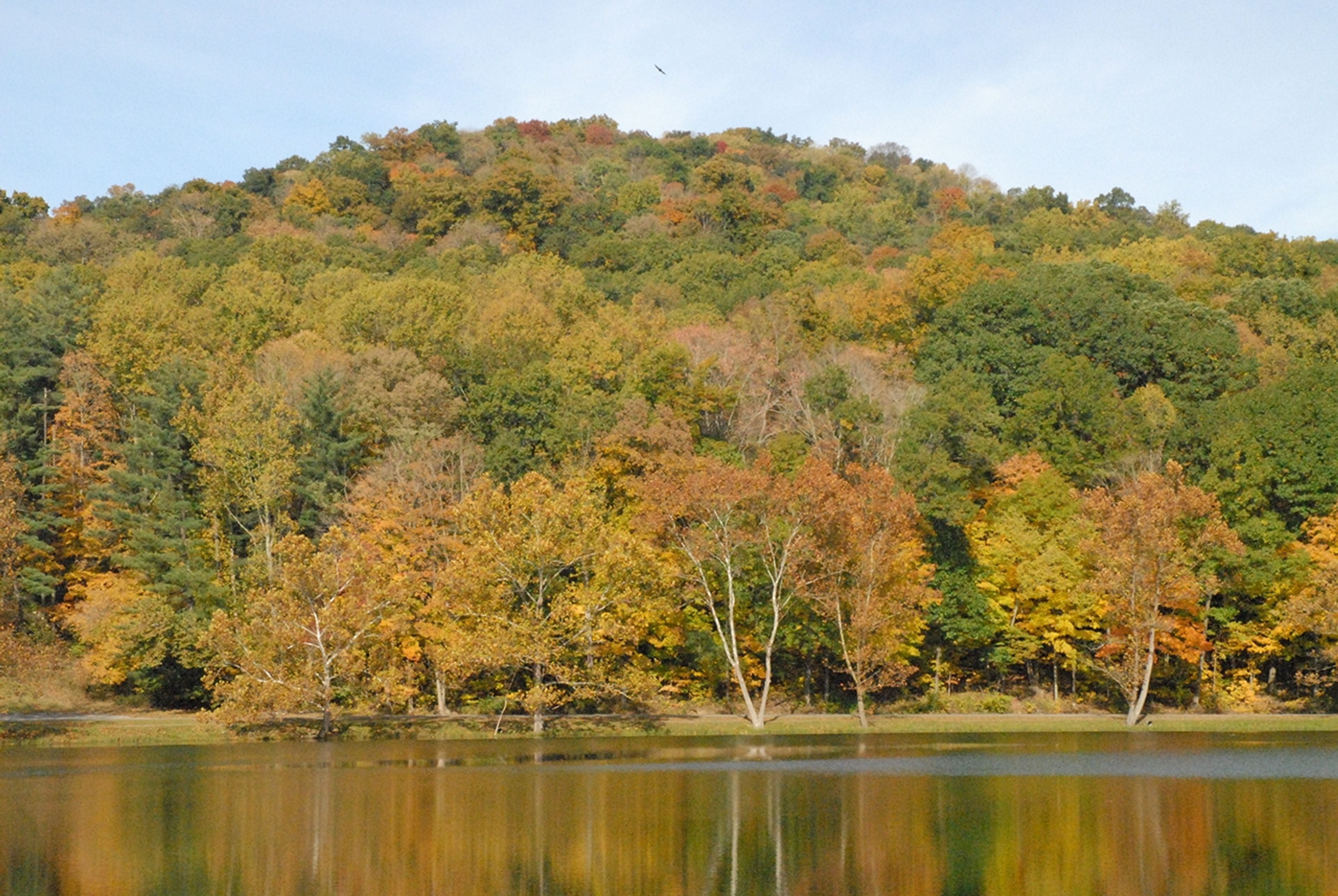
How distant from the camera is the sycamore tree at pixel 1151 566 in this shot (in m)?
57.0

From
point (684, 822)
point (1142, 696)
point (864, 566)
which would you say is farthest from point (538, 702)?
point (684, 822)

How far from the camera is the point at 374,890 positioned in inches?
915

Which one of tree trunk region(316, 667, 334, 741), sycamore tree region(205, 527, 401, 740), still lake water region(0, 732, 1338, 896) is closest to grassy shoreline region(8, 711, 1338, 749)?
tree trunk region(316, 667, 334, 741)

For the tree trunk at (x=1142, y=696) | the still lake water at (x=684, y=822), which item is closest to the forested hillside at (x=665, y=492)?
the tree trunk at (x=1142, y=696)

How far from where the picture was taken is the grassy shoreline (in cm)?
5328

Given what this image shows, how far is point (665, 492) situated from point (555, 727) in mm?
10178

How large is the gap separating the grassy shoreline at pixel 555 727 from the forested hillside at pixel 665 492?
1.50 m

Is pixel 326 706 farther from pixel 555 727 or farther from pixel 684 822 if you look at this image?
pixel 684 822

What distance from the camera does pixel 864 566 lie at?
56.9 metres

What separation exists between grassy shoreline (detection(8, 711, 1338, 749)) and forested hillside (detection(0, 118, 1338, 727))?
150cm

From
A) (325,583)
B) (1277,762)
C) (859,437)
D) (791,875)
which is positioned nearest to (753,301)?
(859,437)

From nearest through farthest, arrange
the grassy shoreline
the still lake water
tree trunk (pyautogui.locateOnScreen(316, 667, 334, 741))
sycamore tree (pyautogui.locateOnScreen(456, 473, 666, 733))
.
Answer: the still lake water → tree trunk (pyautogui.locateOnScreen(316, 667, 334, 741)) → the grassy shoreline → sycamore tree (pyautogui.locateOnScreen(456, 473, 666, 733))

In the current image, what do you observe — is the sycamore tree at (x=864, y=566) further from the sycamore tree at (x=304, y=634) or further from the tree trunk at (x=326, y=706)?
the tree trunk at (x=326, y=706)

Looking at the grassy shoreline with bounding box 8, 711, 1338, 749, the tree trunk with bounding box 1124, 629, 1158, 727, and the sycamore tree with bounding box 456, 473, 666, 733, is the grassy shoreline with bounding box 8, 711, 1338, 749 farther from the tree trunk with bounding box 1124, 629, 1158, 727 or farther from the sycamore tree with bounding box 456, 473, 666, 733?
the sycamore tree with bounding box 456, 473, 666, 733
